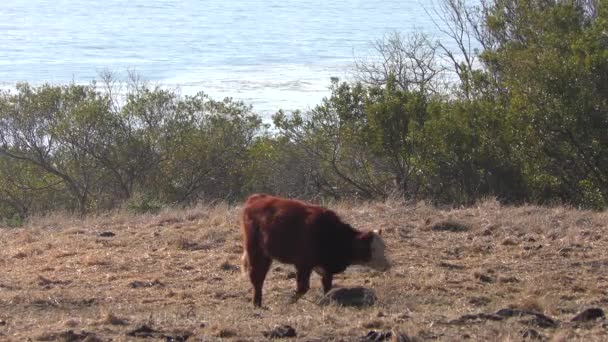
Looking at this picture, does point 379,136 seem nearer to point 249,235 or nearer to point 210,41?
point 249,235

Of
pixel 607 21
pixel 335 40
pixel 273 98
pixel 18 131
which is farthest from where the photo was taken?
pixel 335 40

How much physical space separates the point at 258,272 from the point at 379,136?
1454 cm

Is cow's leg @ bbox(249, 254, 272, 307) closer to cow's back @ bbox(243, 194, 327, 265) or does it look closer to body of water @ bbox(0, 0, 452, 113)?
cow's back @ bbox(243, 194, 327, 265)

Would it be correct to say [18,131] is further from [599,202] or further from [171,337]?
[171,337]

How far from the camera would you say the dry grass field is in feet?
25.6

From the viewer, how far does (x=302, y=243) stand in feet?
30.6

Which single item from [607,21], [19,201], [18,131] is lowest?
[19,201]

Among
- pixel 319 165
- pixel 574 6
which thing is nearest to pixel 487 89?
pixel 574 6

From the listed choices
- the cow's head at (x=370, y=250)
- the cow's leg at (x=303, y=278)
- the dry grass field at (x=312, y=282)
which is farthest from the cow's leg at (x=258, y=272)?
the cow's head at (x=370, y=250)

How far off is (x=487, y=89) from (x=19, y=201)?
13.8 m

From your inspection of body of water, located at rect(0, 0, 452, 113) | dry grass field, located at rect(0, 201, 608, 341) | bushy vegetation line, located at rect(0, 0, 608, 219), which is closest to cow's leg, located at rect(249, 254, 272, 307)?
dry grass field, located at rect(0, 201, 608, 341)

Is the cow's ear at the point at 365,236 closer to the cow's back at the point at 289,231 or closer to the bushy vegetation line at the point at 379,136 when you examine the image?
the cow's back at the point at 289,231

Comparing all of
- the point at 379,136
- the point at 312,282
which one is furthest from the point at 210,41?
the point at 312,282

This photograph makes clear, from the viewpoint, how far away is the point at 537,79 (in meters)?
20.5
